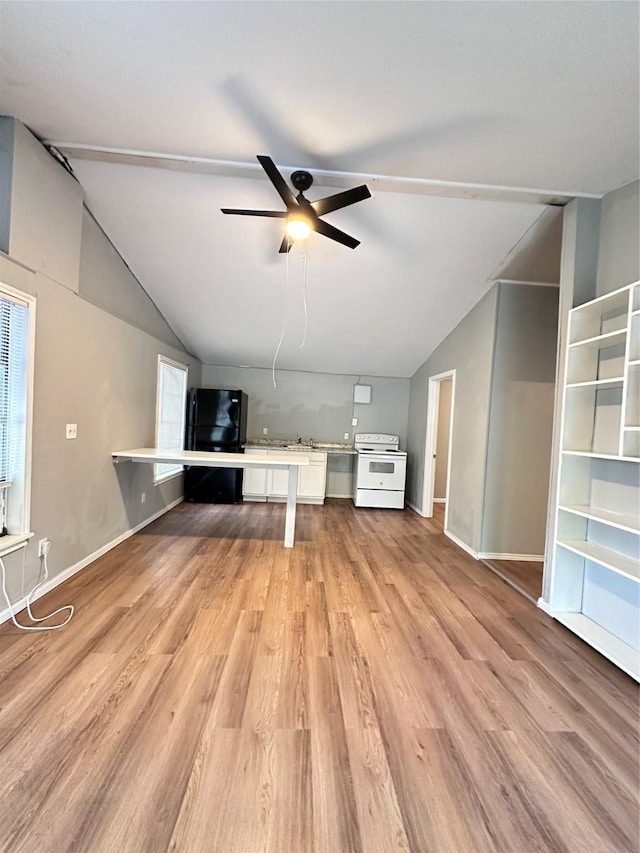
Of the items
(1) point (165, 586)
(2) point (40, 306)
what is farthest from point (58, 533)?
(2) point (40, 306)

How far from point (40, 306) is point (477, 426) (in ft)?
12.5

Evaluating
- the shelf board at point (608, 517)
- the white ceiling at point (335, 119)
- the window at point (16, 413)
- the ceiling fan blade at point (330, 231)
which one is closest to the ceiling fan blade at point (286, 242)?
the ceiling fan blade at point (330, 231)

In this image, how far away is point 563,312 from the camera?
2.75 m

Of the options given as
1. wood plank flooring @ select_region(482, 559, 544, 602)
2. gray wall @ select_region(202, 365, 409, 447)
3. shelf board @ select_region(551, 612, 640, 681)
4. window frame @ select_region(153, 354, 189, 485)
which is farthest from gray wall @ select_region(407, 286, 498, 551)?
window frame @ select_region(153, 354, 189, 485)

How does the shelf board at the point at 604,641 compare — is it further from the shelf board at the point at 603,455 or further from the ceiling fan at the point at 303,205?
the ceiling fan at the point at 303,205

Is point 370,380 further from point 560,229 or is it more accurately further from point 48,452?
point 48,452

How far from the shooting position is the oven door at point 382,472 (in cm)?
564

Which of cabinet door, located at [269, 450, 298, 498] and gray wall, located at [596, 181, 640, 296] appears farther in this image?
cabinet door, located at [269, 450, 298, 498]

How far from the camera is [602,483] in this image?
2527mm

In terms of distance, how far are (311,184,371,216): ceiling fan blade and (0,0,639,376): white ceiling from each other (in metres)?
0.35

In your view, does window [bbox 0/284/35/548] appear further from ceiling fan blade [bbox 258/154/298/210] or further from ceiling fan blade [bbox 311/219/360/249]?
ceiling fan blade [bbox 311/219/360/249]

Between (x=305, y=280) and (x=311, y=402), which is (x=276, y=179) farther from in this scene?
(x=311, y=402)

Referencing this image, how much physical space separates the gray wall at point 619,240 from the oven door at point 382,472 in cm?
347

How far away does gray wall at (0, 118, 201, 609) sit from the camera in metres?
2.36
